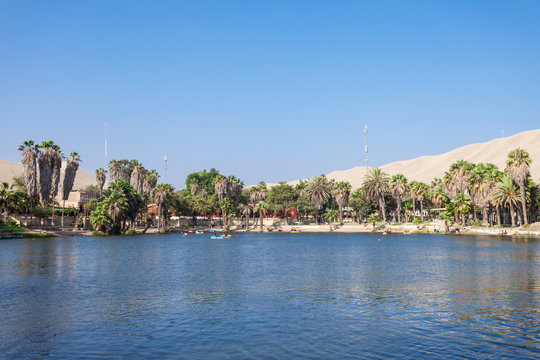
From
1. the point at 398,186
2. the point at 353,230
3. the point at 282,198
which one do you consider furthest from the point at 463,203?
the point at 282,198

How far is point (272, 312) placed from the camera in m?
25.9

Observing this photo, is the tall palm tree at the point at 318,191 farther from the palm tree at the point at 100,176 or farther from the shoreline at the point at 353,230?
→ the palm tree at the point at 100,176

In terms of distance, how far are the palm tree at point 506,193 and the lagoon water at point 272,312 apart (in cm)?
5606

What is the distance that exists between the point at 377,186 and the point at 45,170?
97937 millimetres

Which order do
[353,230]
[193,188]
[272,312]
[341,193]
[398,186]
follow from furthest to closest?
[193,188]
[341,193]
[353,230]
[398,186]
[272,312]

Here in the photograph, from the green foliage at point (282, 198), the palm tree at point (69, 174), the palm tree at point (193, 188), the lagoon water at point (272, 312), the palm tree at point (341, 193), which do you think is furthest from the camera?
the palm tree at point (193, 188)

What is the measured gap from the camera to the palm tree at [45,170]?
110312 mm

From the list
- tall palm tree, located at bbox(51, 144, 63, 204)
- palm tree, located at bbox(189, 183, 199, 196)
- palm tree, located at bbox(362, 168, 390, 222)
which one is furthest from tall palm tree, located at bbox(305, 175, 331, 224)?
tall palm tree, located at bbox(51, 144, 63, 204)

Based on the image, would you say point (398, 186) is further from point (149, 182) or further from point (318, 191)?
point (149, 182)

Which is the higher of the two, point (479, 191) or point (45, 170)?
point (45, 170)

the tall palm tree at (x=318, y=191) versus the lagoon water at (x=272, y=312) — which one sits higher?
the tall palm tree at (x=318, y=191)

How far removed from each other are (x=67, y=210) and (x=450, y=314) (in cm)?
12965

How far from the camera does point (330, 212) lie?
482ft

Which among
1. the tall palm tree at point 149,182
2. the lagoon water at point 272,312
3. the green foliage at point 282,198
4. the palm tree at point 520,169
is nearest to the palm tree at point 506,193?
the palm tree at point 520,169
